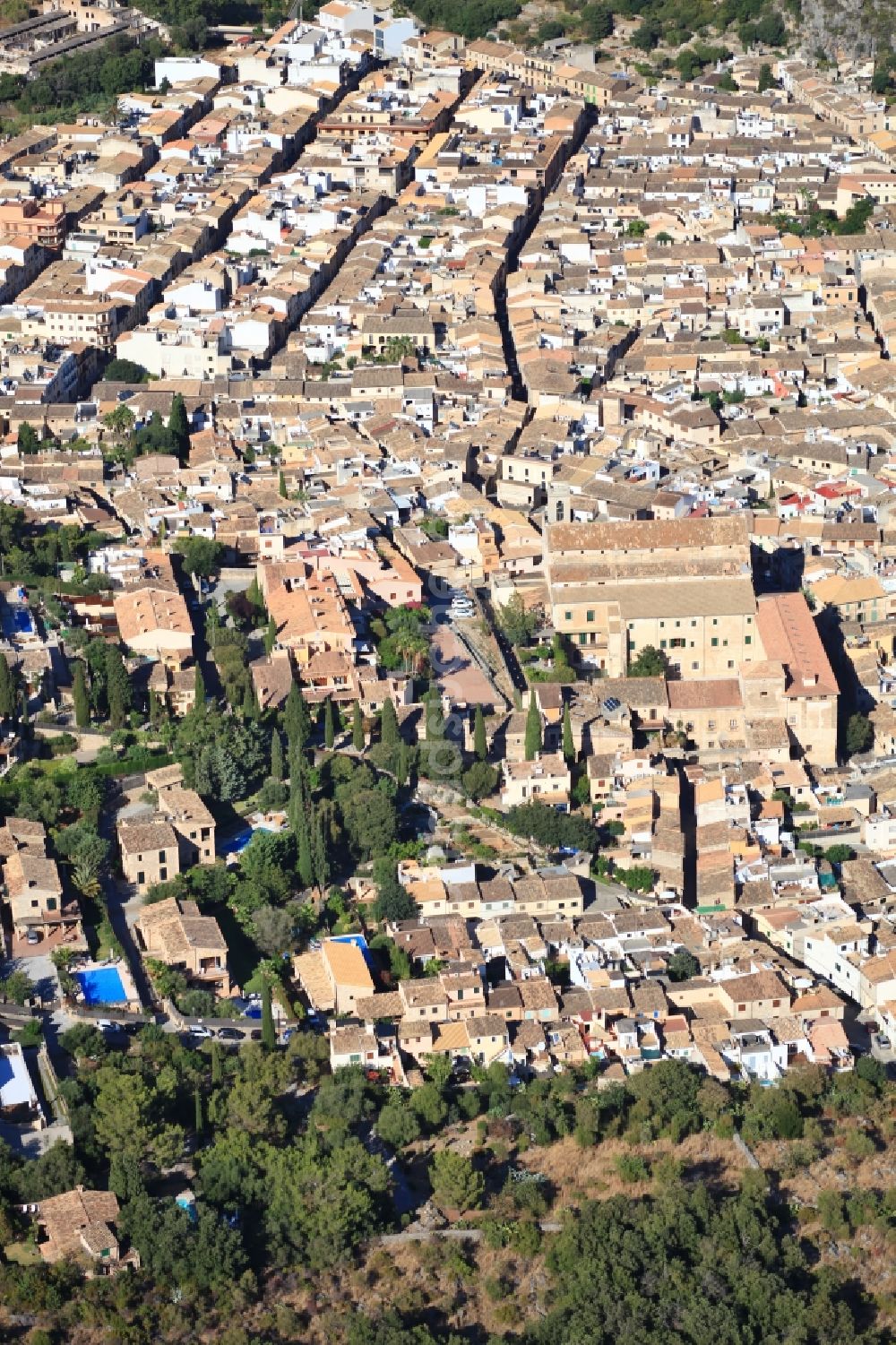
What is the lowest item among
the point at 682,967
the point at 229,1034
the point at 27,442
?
the point at 682,967

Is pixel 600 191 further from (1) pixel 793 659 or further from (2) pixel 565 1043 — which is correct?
(2) pixel 565 1043

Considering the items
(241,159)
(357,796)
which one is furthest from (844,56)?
(357,796)

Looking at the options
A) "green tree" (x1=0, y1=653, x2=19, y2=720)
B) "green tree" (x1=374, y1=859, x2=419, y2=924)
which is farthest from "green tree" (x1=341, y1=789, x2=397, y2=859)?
"green tree" (x1=0, y1=653, x2=19, y2=720)

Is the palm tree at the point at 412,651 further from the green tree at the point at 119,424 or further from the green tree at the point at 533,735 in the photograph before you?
the green tree at the point at 119,424

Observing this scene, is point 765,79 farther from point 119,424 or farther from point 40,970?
point 40,970

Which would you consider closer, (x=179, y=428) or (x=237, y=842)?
(x=237, y=842)

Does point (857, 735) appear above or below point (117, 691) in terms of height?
below

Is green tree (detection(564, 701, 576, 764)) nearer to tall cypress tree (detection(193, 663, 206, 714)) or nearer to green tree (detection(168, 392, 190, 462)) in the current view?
tall cypress tree (detection(193, 663, 206, 714))

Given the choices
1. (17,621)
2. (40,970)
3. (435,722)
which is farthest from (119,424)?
(40,970)
